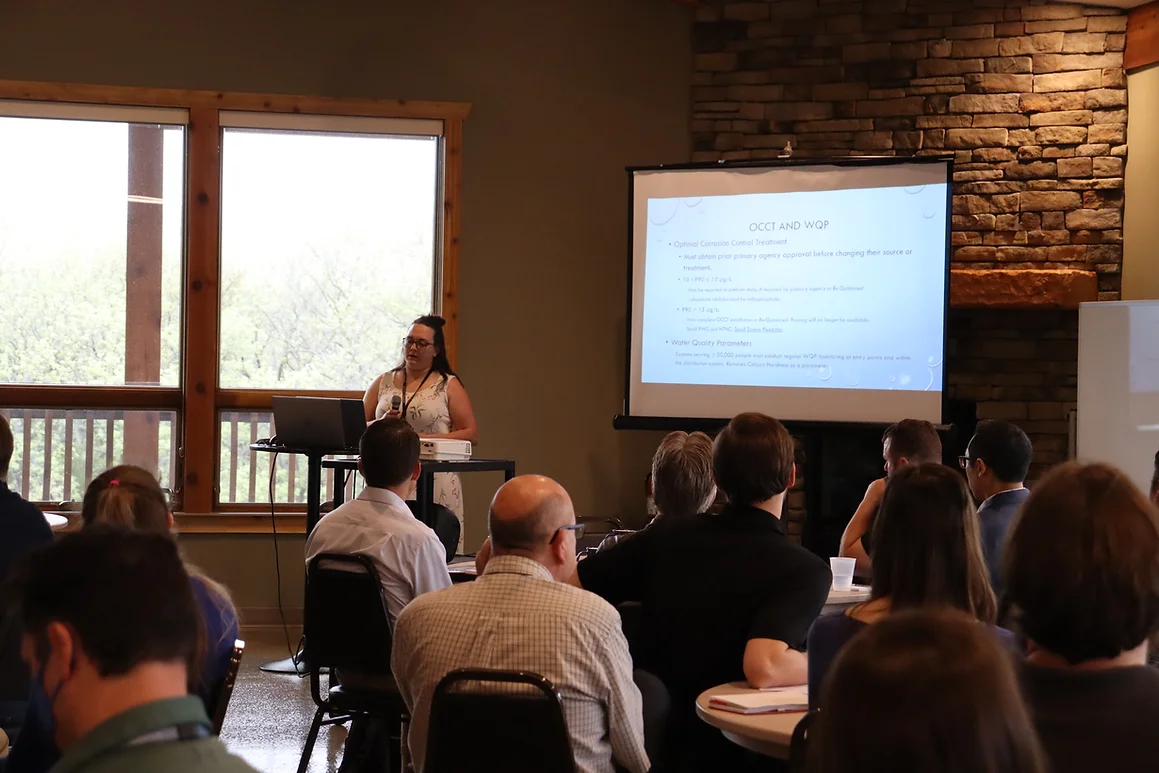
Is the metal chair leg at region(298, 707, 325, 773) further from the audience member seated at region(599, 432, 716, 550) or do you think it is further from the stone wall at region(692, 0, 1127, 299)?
the stone wall at region(692, 0, 1127, 299)

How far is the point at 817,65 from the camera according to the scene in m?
5.94

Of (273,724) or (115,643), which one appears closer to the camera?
(115,643)

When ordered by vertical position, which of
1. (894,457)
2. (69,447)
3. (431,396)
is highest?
(431,396)

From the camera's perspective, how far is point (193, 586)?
1637 millimetres

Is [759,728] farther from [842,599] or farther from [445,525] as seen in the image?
[445,525]

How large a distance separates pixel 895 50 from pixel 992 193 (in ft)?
3.00

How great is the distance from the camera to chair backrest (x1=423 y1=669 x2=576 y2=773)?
1866 millimetres

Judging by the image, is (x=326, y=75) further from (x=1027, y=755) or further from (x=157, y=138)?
(x=1027, y=755)

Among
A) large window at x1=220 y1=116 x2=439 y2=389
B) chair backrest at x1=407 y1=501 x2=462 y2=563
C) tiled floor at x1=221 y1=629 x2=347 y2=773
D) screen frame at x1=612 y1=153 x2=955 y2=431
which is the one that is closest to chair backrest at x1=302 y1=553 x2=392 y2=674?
tiled floor at x1=221 y1=629 x2=347 y2=773

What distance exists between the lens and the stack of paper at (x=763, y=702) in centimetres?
208

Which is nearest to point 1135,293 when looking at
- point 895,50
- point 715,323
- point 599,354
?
point 895,50

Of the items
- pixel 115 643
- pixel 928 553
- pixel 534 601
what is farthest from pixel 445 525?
pixel 115 643

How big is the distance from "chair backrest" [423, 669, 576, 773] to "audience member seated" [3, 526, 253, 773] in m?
0.82

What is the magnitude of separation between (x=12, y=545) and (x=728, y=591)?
181 cm
